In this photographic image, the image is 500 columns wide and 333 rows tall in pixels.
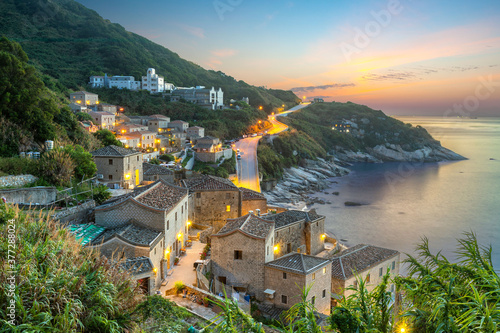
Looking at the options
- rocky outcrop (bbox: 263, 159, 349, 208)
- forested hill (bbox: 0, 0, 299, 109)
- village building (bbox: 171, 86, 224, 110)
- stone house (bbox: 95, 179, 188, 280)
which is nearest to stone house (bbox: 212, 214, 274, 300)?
stone house (bbox: 95, 179, 188, 280)

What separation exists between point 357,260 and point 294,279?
22.2 ft

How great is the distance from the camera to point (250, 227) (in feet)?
62.8

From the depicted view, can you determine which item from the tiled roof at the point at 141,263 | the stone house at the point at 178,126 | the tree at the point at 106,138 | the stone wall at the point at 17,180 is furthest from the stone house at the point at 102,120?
the tiled roof at the point at 141,263

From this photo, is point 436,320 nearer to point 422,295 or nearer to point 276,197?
point 422,295

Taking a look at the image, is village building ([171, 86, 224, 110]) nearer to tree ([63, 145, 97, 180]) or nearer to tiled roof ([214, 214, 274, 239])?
tree ([63, 145, 97, 180])

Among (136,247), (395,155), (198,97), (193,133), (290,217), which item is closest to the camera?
(136,247)

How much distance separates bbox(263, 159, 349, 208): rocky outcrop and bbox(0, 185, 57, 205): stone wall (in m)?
28.8

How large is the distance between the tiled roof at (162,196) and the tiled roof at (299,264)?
6.35m

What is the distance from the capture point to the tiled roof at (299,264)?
55.7 ft

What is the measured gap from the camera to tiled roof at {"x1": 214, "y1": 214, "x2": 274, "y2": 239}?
60.4ft

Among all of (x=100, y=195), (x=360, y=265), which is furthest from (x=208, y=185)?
(x=360, y=265)

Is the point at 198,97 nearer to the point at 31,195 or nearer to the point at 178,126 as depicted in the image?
the point at 178,126

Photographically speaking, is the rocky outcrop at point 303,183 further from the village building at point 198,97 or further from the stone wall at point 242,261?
the stone wall at point 242,261

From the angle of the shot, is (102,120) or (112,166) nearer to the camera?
(112,166)
